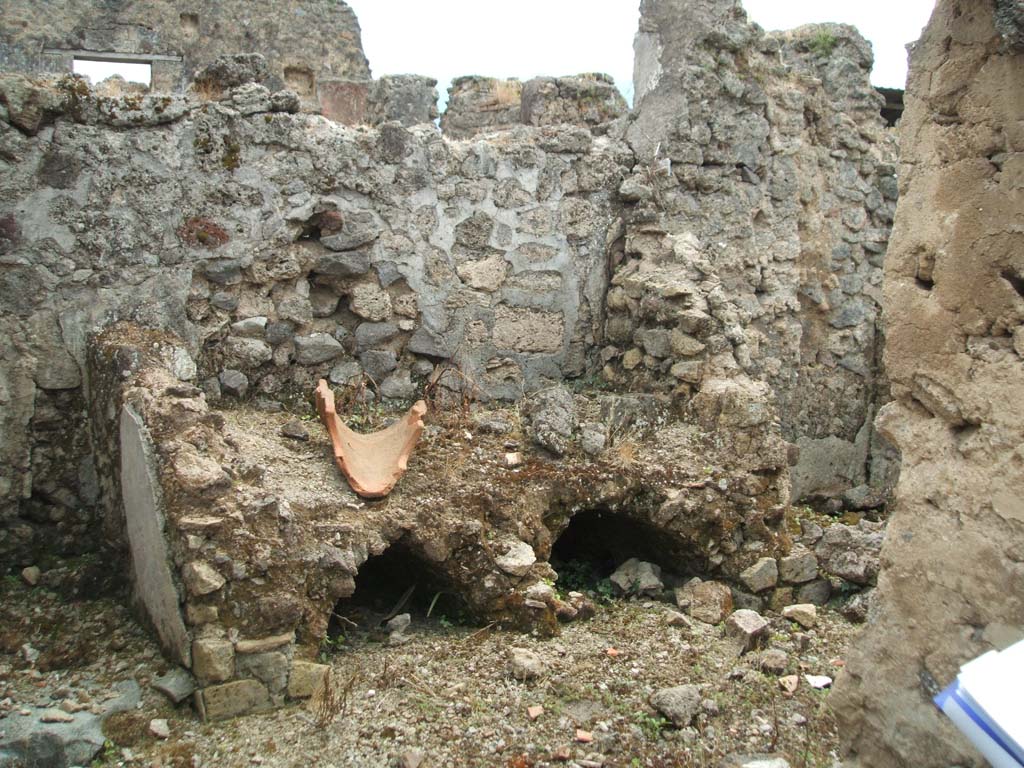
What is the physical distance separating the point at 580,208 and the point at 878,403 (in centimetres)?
267

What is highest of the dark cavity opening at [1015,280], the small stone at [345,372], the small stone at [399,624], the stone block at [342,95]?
the stone block at [342,95]

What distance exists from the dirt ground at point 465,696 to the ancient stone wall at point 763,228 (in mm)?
1616

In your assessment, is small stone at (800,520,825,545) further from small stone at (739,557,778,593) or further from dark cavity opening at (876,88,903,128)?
dark cavity opening at (876,88,903,128)

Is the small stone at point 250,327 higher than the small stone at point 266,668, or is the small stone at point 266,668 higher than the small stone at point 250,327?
the small stone at point 250,327

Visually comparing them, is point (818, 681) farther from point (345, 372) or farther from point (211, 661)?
point (345, 372)

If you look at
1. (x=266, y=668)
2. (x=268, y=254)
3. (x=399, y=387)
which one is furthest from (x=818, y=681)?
(x=268, y=254)

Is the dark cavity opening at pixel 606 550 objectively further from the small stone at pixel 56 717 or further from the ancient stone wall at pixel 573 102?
→ the ancient stone wall at pixel 573 102

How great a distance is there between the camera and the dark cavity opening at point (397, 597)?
4457mm

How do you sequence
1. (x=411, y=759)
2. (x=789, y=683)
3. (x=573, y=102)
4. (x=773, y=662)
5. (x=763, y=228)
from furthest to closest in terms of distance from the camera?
(x=573, y=102) → (x=763, y=228) → (x=773, y=662) → (x=789, y=683) → (x=411, y=759)

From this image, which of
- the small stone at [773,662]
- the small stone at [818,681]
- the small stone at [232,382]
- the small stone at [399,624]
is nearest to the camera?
the small stone at [818,681]

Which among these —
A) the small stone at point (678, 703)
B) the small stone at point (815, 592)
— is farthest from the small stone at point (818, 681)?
the small stone at point (815, 592)

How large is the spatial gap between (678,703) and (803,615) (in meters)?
1.22

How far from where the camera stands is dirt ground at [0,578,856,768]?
11.2ft

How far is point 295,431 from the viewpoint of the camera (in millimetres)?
4785
